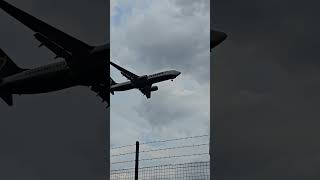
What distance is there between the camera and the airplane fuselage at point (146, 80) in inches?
392

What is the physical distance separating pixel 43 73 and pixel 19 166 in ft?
4.90

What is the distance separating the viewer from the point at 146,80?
1002 centimetres

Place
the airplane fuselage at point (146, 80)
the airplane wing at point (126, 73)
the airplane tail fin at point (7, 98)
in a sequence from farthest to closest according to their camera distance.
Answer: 1. the airplane fuselage at point (146, 80)
2. the airplane wing at point (126, 73)
3. the airplane tail fin at point (7, 98)

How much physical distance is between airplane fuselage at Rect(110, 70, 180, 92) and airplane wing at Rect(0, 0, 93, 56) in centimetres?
76

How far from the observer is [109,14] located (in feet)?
32.2

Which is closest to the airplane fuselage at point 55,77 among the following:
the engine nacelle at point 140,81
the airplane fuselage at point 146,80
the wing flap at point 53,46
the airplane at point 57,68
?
the airplane at point 57,68

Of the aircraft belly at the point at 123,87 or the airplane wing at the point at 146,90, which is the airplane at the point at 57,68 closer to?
the aircraft belly at the point at 123,87

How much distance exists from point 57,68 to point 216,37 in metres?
2.48

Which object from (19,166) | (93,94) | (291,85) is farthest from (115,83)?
(291,85)

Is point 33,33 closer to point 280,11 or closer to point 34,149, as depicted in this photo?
point 34,149

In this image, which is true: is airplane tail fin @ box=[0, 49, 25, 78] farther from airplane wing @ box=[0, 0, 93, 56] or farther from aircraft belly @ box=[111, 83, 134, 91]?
aircraft belly @ box=[111, 83, 134, 91]

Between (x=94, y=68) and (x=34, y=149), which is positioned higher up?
(x=94, y=68)

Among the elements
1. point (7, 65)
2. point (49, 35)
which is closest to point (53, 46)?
point (49, 35)

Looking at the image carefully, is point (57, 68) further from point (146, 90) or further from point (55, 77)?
point (146, 90)
